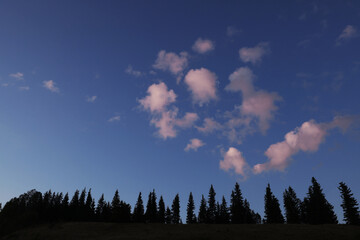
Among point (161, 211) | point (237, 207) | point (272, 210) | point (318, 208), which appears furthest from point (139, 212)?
point (318, 208)

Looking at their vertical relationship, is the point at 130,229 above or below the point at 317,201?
below

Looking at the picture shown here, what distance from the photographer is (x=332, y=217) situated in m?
76.9

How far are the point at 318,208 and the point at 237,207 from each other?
2706cm

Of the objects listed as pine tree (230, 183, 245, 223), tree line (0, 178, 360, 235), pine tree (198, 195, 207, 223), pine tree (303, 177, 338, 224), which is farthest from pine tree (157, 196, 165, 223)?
pine tree (303, 177, 338, 224)

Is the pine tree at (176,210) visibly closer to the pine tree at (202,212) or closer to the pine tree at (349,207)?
the pine tree at (202,212)

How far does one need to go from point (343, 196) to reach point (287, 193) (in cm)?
2441

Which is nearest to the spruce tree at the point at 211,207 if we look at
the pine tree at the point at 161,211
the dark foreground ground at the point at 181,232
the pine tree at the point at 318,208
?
the pine tree at the point at 161,211

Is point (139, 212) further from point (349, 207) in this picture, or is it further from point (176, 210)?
point (349, 207)

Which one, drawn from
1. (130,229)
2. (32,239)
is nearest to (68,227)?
(32,239)

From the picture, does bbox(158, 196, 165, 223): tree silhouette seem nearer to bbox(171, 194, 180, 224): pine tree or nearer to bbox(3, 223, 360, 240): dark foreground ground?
bbox(171, 194, 180, 224): pine tree

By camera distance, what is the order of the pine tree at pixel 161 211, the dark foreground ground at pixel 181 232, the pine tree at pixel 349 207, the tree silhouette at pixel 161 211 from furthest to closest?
the tree silhouette at pixel 161 211 < the pine tree at pixel 161 211 < the pine tree at pixel 349 207 < the dark foreground ground at pixel 181 232

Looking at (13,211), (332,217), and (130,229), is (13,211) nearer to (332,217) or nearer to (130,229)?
(130,229)

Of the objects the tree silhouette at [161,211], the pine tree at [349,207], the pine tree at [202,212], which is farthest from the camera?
the pine tree at [202,212]

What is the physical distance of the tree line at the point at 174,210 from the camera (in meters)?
75.8
